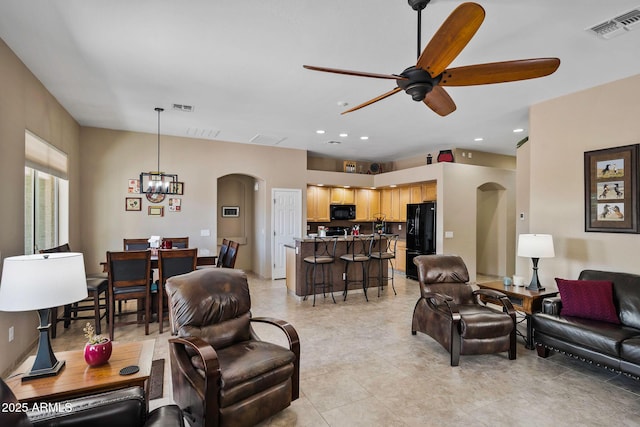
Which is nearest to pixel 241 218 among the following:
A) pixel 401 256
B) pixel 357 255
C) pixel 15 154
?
pixel 357 255

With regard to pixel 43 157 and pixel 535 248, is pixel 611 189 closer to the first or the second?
pixel 535 248

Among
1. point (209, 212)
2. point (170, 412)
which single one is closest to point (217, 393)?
point (170, 412)

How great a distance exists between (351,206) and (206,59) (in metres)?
5.98

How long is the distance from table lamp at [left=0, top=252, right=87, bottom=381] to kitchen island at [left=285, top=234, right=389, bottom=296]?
388cm

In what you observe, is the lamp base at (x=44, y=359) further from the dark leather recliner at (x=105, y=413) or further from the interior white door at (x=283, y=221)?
the interior white door at (x=283, y=221)

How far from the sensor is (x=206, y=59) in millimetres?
3262

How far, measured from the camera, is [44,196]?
4320mm

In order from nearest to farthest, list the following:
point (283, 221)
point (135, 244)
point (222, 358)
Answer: point (222, 358) < point (135, 244) < point (283, 221)

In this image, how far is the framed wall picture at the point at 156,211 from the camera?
20.3ft

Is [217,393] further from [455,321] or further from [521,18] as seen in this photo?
[521,18]

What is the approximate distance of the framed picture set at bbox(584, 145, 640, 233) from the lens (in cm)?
354

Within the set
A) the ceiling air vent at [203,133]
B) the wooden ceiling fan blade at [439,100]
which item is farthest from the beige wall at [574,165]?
the ceiling air vent at [203,133]

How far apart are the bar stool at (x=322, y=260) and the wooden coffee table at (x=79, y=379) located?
3.42m

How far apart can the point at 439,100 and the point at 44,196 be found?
5.01 metres
